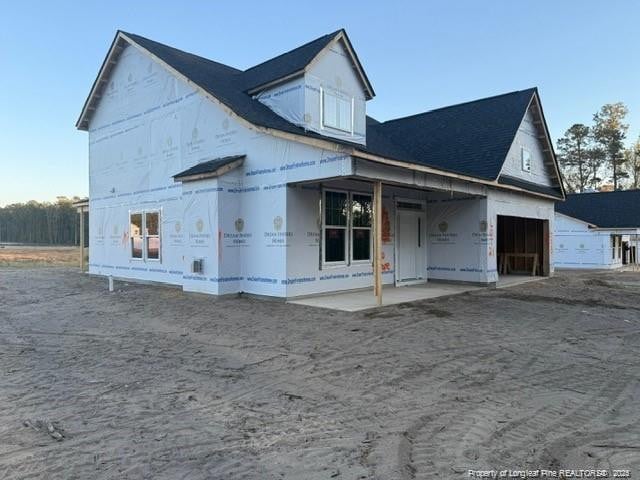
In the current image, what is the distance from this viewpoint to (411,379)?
5.25 m

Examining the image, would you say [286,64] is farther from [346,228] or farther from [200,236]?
[200,236]

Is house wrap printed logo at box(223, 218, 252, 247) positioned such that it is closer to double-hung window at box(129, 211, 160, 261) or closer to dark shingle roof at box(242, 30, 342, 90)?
double-hung window at box(129, 211, 160, 261)

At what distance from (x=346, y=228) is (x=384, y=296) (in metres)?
2.11

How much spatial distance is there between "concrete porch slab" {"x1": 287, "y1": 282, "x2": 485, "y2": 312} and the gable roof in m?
3.24

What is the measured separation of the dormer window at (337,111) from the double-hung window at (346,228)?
2.29 metres

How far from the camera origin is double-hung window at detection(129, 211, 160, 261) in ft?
47.6

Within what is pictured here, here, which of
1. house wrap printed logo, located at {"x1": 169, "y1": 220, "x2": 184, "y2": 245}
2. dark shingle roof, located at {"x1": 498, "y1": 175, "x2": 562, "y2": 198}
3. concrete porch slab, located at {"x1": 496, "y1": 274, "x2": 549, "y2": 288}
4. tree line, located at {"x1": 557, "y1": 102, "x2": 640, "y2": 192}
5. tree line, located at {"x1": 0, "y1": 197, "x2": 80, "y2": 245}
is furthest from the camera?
tree line, located at {"x1": 0, "y1": 197, "x2": 80, "y2": 245}

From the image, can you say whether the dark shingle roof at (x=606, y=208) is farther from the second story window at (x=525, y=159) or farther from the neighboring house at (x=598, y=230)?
the second story window at (x=525, y=159)

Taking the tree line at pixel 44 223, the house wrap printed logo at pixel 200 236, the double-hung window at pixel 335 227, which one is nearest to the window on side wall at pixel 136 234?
the house wrap printed logo at pixel 200 236

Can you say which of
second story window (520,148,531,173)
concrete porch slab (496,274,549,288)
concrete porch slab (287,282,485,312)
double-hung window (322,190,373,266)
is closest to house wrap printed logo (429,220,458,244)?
concrete porch slab (287,282,485,312)

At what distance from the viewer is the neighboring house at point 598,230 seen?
26.5m

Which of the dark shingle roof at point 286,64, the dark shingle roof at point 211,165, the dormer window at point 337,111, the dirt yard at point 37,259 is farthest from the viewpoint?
the dirt yard at point 37,259

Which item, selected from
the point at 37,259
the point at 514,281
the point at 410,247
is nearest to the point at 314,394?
the point at 410,247

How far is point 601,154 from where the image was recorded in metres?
46.8
